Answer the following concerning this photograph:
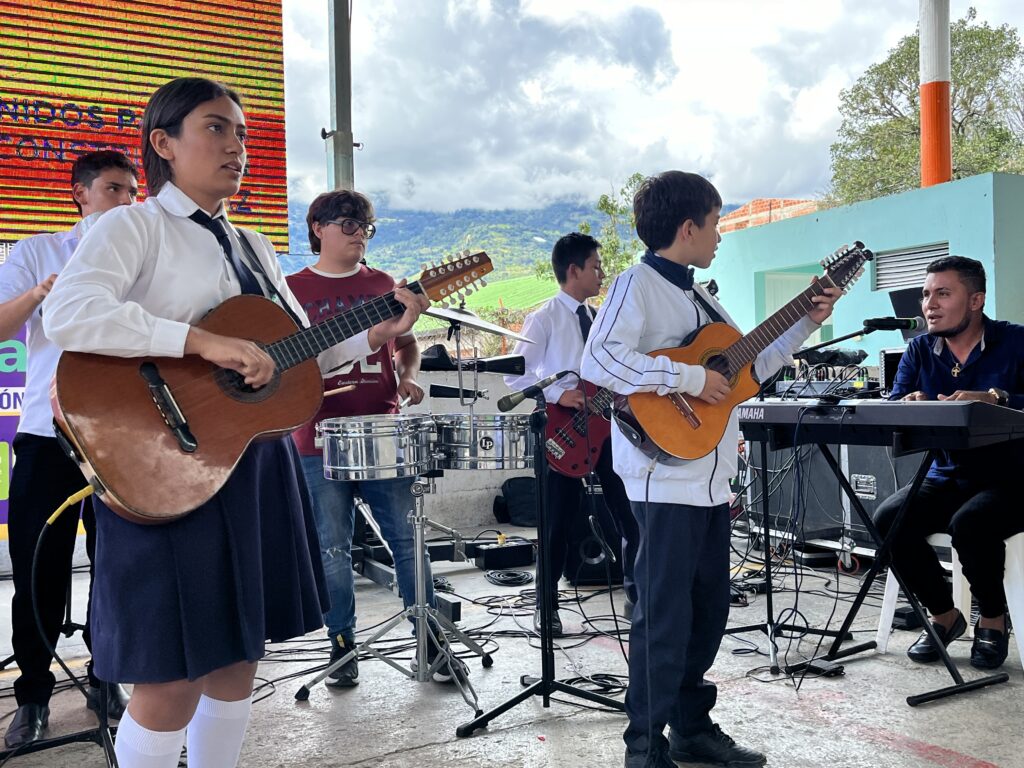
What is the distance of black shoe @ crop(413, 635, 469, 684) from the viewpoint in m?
3.14

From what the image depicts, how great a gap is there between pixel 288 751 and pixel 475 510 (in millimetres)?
4342

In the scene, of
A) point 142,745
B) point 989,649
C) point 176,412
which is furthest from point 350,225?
point 989,649

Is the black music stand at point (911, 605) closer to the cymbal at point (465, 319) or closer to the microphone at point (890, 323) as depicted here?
the microphone at point (890, 323)

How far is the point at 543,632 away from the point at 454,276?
1.26 metres

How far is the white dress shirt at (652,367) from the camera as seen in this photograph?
2.34 metres

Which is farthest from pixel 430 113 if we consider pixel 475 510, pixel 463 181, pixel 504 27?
pixel 475 510

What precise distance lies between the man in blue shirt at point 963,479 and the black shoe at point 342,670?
2256mm

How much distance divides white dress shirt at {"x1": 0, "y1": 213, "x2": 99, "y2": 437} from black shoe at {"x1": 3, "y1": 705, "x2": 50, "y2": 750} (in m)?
0.94

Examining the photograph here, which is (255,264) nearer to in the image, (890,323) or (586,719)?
(586,719)

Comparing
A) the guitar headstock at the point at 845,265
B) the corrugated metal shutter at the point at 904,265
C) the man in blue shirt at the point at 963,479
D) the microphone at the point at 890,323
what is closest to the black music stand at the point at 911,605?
the man in blue shirt at the point at 963,479

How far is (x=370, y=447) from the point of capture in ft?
9.57

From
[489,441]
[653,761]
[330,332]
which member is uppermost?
[330,332]

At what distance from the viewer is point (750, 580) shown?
4.83 m

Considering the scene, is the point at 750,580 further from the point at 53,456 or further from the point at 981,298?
the point at 53,456
